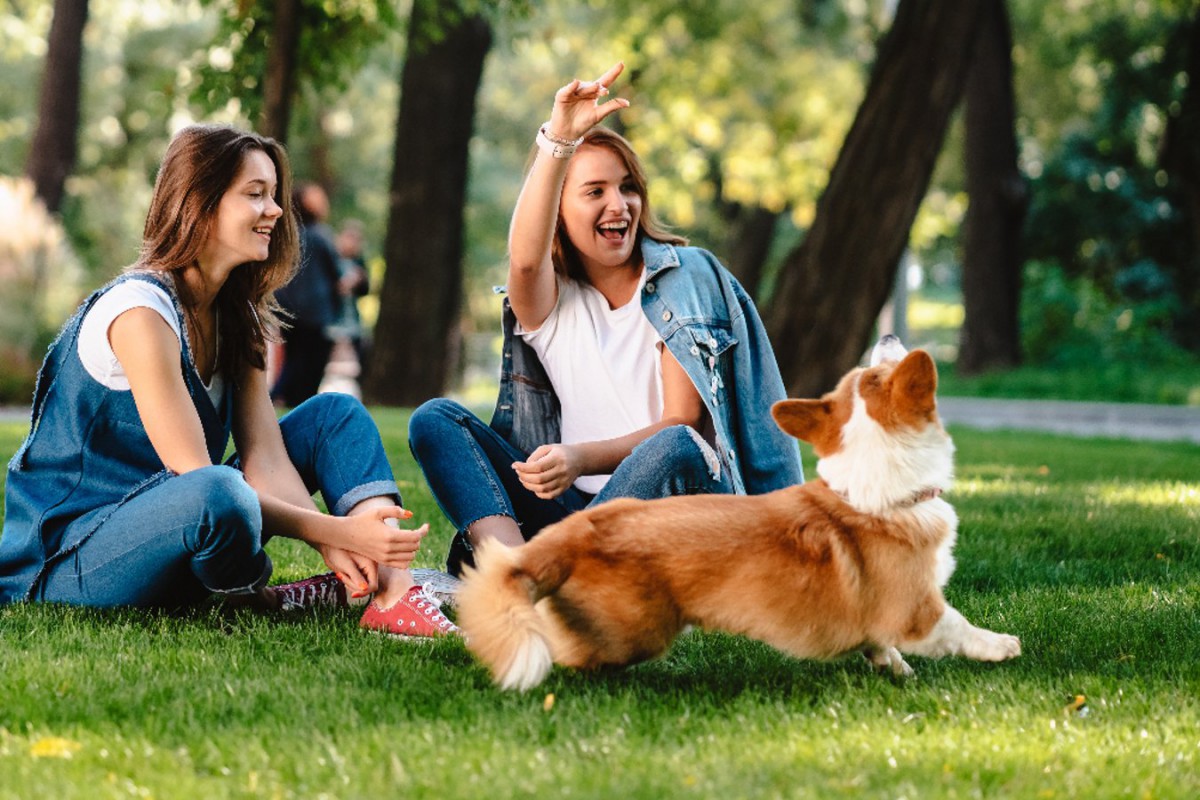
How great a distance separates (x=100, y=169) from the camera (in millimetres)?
31688

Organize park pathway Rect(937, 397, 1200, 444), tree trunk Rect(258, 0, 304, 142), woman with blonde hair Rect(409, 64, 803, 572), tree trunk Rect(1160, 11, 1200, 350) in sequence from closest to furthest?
woman with blonde hair Rect(409, 64, 803, 572), tree trunk Rect(258, 0, 304, 142), park pathway Rect(937, 397, 1200, 444), tree trunk Rect(1160, 11, 1200, 350)

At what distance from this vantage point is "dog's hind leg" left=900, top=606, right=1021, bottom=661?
11.0ft

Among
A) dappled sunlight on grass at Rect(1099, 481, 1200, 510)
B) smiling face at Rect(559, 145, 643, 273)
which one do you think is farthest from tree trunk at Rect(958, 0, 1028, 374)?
smiling face at Rect(559, 145, 643, 273)

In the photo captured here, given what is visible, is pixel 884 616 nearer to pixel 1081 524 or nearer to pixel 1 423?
pixel 1081 524

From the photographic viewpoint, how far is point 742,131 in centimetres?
2353

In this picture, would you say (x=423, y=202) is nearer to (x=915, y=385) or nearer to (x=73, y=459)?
(x=73, y=459)

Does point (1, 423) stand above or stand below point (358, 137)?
below

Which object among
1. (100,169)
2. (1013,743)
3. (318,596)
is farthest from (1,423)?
(100,169)

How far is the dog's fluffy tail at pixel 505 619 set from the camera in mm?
2945

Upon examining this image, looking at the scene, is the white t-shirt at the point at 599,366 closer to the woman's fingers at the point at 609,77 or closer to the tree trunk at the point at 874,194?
the woman's fingers at the point at 609,77

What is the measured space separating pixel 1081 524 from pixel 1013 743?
3260 mm

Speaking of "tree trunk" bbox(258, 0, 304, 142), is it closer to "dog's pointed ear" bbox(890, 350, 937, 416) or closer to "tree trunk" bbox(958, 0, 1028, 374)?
"dog's pointed ear" bbox(890, 350, 937, 416)

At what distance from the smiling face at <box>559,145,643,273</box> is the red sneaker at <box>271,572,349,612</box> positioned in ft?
4.45

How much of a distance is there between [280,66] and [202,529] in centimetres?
682
